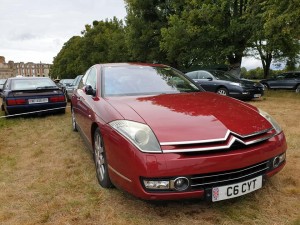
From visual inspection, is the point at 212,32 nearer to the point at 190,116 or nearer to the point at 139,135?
the point at 190,116

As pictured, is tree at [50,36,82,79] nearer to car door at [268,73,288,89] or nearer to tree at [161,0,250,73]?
tree at [161,0,250,73]

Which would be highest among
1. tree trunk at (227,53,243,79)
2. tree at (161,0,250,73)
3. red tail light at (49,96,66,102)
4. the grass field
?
tree at (161,0,250,73)

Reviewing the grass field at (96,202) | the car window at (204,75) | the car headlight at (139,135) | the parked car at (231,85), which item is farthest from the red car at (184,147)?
the car window at (204,75)

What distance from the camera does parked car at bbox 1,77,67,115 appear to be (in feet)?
27.5

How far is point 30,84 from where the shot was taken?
8.95 m

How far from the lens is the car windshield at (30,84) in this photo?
28.4 feet

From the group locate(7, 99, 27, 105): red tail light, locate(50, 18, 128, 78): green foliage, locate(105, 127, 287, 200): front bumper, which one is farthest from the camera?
locate(50, 18, 128, 78): green foliage

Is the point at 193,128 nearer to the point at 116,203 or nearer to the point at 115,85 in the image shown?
the point at 116,203

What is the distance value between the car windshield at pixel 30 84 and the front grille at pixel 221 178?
7154mm

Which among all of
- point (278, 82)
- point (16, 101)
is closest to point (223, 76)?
point (16, 101)

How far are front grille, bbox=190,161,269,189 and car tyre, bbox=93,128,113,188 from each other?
3.47 ft

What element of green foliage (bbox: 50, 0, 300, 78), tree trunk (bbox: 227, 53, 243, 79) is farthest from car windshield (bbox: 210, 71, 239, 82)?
tree trunk (bbox: 227, 53, 243, 79)

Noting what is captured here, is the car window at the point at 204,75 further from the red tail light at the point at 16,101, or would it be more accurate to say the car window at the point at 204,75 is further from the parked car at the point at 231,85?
the red tail light at the point at 16,101

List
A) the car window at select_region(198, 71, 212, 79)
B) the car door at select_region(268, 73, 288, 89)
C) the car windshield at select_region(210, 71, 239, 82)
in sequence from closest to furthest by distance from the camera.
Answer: the car windshield at select_region(210, 71, 239, 82), the car window at select_region(198, 71, 212, 79), the car door at select_region(268, 73, 288, 89)
